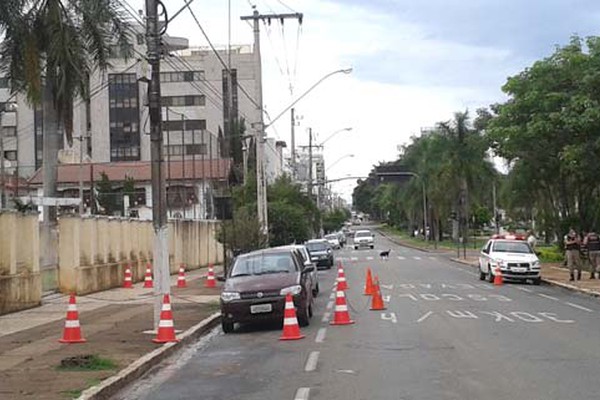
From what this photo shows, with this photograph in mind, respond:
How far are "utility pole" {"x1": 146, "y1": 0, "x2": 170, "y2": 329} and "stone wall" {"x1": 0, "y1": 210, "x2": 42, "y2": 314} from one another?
269 inches

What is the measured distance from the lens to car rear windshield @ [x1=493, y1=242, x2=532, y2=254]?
1334 inches

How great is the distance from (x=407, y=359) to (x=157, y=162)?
648 cm

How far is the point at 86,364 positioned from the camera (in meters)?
13.2

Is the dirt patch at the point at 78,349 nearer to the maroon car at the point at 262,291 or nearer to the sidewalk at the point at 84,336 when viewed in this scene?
the sidewalk at the point at 84,336

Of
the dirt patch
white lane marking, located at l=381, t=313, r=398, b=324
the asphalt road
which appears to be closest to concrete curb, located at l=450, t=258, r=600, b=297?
the asphalt road

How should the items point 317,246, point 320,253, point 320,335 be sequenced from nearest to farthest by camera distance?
point 320,335 → point 320,253 → point 317,246

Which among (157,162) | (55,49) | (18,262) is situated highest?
(55,49)

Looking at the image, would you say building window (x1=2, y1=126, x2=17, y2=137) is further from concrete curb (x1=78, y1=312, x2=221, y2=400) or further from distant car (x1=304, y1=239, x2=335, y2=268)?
→ concrete curb (x1=78, y1=312, x2=221, y2=400)

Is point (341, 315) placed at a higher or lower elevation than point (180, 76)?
lower

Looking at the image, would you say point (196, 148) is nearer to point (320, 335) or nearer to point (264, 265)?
point (264, 265)

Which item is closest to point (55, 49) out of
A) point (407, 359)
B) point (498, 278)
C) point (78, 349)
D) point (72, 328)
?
point (72, 328)

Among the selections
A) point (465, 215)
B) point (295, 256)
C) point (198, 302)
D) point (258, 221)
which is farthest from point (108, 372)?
point (465, 215)

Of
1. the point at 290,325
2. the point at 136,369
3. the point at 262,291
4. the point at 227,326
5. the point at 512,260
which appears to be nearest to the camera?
the point at 136,369

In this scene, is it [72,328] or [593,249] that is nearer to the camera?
[72,328]
